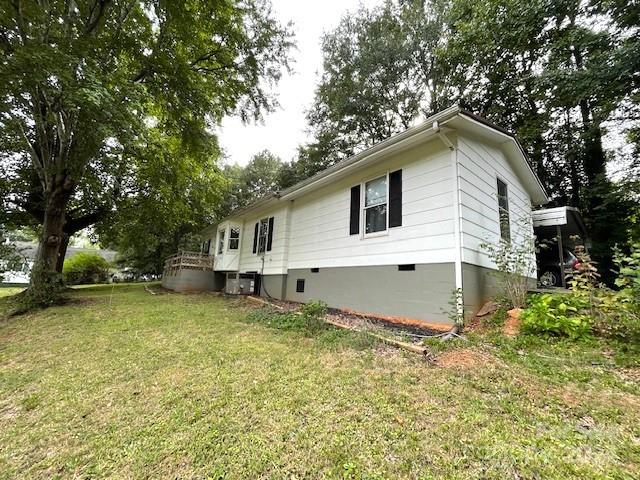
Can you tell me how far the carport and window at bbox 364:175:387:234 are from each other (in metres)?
4.26

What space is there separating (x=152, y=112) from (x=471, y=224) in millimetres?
11938

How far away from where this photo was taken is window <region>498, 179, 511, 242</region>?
6.12m

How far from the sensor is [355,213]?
6.45 meters

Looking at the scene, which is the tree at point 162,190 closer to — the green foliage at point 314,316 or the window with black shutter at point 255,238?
the window with black shutter at point 255,238

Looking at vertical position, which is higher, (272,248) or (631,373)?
(272,248)

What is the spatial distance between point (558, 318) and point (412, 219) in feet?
8.63

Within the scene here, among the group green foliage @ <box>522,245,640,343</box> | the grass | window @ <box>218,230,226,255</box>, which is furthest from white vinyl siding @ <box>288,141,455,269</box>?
window @ <box>218,230,226,255</box>

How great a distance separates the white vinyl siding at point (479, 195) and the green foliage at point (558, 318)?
3.83 feet

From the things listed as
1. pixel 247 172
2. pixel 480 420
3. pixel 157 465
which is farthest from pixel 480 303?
pixel 247 172

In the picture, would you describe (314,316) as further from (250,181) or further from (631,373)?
(250,181)

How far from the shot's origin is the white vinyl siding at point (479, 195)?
4.67 m

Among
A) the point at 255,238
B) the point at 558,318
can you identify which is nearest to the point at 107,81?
the point at 255,238

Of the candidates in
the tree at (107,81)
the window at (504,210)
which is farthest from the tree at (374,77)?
the window at (504,210)

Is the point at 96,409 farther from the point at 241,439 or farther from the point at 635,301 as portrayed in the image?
the point at 635,301
